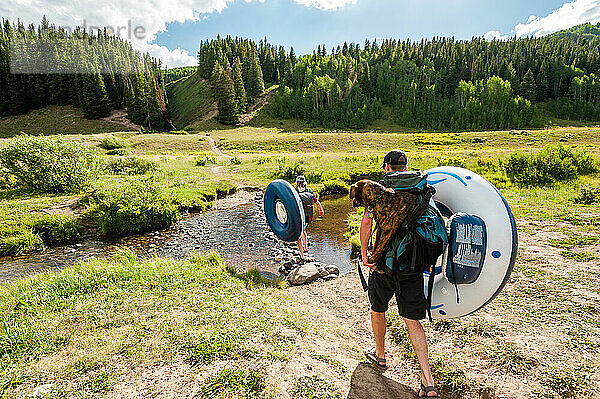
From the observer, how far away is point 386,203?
11.6 ft

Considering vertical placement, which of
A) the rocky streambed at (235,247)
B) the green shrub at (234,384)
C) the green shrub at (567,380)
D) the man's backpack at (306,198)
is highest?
the man's backpack at (306,198)

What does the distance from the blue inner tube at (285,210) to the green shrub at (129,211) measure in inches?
296

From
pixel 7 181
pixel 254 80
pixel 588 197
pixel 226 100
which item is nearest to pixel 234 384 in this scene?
pixel 588 197

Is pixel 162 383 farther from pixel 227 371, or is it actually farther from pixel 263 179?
pixel 263 179

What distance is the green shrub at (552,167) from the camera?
56.0 ft

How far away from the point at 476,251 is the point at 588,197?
12.0 metres

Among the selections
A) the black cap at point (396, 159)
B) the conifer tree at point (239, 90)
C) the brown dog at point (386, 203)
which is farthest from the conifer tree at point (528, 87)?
the brown dog at point (386, 203)

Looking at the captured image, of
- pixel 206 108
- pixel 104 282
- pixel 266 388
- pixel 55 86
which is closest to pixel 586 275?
pixel 266 388

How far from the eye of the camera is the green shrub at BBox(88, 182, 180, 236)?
13.9m

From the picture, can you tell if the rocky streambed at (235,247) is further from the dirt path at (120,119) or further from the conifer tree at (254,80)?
the conifer tree at (254,80)

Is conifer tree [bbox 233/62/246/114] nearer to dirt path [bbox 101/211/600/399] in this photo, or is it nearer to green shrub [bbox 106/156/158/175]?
green shrub [bbox 106/156/158/175]

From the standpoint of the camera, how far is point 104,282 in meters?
6.94

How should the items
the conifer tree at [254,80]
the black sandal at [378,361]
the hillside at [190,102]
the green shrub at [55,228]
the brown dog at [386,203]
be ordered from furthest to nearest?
1. the conifer tree at [254,80]
2. the hillside at [190,102]
3. the green shrub at [55,228]
4. the black sandal at [378,361]
5. the brown dog at [386,203]

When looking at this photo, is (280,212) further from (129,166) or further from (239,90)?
(239,90)
